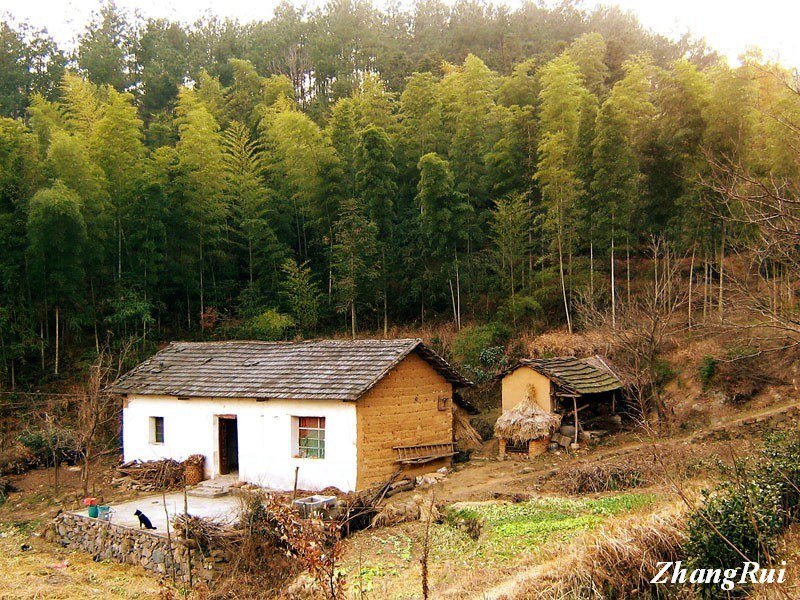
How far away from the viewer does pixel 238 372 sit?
1647 centimetres

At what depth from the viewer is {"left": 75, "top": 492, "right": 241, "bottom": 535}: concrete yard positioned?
12.0 metres

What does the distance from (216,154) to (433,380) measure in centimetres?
1318

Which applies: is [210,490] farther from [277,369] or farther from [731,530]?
[731,530]

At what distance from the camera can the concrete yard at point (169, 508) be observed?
1198 centimetres

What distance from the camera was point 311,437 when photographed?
14789 millimetres

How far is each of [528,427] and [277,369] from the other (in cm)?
629

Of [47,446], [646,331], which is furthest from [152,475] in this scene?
[646,331]

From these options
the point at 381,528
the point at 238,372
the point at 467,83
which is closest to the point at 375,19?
the point at 467,83

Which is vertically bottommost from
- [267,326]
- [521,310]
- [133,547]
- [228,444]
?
[133,547]

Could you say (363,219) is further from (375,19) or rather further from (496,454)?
(375,19)

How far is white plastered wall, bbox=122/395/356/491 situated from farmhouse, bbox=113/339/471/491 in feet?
0.08

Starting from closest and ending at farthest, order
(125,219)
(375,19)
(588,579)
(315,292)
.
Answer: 1. (588,579)
2. (125,219)
3. (315,292)
4. (375,19)

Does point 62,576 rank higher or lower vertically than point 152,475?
lower

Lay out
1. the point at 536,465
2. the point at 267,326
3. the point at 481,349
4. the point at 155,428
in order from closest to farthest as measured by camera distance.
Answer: the point at 536,465
the point at 155,428
the point at 481,349
the point at 267,326
